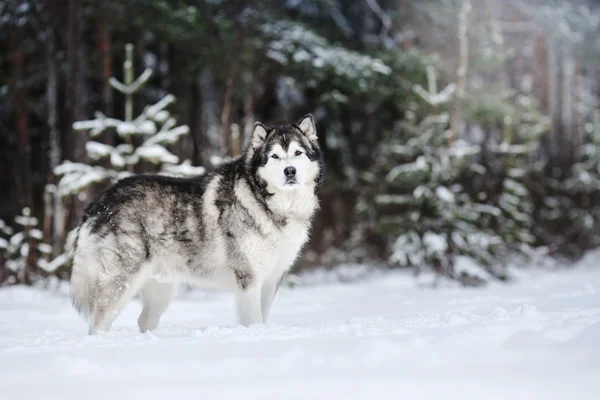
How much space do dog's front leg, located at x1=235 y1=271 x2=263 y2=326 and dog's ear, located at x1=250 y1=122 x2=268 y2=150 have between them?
117 cm

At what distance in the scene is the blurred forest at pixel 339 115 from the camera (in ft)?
34.3

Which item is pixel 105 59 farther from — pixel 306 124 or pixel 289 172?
pixel 289 172

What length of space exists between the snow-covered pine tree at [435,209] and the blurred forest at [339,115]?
0.12 ft

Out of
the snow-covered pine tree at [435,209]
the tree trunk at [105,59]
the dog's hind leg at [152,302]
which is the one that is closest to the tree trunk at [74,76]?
the tree trunk at [105,59]

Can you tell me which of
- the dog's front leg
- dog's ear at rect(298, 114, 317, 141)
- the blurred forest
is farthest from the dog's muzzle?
the blurred forest

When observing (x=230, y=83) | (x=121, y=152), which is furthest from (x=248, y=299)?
(x=230, y=83)

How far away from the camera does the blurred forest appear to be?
10.4 m

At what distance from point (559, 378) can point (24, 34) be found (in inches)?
616

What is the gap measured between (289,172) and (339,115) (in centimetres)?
1494

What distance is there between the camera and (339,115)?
19500mm

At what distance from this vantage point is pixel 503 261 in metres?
11.3

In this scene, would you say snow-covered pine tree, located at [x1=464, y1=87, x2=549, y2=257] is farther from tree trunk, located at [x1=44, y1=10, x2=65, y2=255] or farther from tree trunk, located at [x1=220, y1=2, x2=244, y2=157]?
tree trunk, located at [x1=44, y1=10, x2=65, y2=255]

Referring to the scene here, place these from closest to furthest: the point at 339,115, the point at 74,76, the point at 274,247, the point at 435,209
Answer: the point at 274,247 < the point at 74,76 < the point at 435,209 < the point at 339,115

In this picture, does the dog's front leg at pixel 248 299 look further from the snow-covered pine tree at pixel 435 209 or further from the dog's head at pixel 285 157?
the snow-covered pine tree at pixel 435 209
